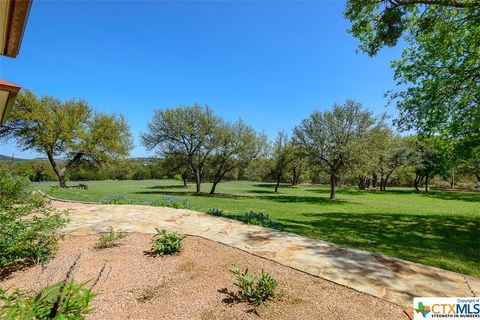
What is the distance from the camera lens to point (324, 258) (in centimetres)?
536

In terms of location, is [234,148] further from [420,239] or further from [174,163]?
[420,239]

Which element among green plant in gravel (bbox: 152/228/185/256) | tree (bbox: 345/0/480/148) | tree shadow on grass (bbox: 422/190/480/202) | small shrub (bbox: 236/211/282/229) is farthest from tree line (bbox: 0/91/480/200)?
green plant in gravel (bbox: 152/228/185/256)

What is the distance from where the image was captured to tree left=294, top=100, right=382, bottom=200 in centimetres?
2238

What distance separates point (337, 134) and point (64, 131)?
26.9 meters

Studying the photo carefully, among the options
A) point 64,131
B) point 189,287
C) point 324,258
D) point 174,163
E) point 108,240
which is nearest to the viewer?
point 189,287

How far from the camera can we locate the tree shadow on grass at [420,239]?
622cm

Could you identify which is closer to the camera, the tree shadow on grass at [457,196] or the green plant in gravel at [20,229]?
the green plant in gravel at [20,229]

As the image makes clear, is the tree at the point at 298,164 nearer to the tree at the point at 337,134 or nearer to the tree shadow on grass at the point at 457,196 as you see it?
the tree at the point at 337,134

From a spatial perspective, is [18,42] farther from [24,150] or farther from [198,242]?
[24,150]

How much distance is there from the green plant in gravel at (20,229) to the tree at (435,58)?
11776 mm

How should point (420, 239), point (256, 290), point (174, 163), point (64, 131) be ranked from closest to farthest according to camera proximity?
point (256, 290) < point (420, 239) < point (64, 131) < point (174, 163)

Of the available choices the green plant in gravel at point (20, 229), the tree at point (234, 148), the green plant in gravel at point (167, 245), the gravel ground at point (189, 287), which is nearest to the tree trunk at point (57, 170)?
the tree at point (234, 148)

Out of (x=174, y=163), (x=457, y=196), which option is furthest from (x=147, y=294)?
(x=457, y=196)

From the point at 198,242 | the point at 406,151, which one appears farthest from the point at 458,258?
the point at 406,151
